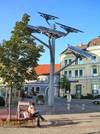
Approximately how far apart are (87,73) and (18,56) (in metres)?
66.6

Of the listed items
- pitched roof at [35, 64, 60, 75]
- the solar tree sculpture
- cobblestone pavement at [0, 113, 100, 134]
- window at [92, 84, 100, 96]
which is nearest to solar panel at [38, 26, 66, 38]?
the solar tree sculpture

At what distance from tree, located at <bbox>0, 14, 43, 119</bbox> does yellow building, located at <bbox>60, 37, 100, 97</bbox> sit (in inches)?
2460

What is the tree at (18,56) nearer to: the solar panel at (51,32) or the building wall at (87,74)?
the solar panel at (51,32)

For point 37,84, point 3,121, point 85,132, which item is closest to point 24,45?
point 3,121

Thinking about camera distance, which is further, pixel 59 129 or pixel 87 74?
pixel 87 74

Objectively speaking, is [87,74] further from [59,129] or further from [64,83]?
[59,129]

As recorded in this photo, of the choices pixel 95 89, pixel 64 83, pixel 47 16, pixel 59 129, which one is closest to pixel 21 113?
pixel 59 129

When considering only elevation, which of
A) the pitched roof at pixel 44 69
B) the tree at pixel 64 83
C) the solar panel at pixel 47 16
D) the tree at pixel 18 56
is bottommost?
the tree at pixel 18 56

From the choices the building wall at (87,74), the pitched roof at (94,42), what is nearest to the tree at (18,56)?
the building wall at (87,74)

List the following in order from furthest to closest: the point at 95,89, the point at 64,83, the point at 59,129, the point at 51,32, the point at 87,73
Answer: the point at 64,83
the point at 87,73
the point at 95,89
the point at 51,32
the point at 59,129

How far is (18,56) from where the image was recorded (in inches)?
926

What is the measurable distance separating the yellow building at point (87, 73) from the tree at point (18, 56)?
2460 inches

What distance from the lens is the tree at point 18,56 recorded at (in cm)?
2331

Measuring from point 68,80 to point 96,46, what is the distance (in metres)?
9.88
